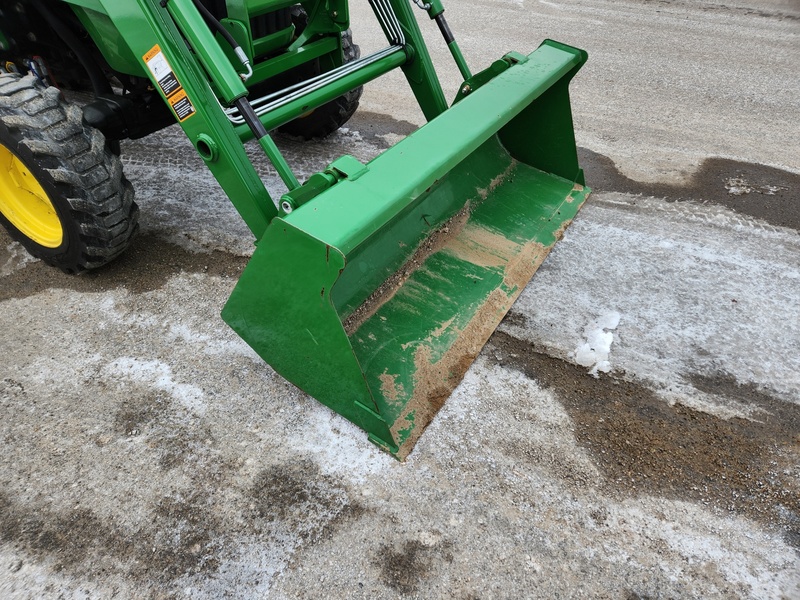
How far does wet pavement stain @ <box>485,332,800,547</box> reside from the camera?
197 centimetres

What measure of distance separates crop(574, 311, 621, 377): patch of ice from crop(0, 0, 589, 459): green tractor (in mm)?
379

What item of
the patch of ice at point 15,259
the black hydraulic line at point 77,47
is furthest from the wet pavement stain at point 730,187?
the patch of ice at point 15,259

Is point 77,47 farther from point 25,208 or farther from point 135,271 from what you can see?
point 135,271

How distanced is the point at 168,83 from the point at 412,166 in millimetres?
937

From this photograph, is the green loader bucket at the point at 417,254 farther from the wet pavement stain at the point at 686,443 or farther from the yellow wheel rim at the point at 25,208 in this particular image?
the yellow wheel rim at the point at 25,208

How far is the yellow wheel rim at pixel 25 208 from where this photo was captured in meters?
2.70

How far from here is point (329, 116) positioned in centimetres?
373

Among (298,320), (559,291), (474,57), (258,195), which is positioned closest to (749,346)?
(559,291)

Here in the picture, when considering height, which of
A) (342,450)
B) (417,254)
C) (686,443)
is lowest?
(686,443)

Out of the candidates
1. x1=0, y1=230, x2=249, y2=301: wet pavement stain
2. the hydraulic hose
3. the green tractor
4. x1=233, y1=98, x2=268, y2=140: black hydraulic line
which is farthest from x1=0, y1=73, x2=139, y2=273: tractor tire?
x1=233, y1=98, x2=268, y2=140: black hydraulic line

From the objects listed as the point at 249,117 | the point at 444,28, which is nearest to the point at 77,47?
the point at 249,117

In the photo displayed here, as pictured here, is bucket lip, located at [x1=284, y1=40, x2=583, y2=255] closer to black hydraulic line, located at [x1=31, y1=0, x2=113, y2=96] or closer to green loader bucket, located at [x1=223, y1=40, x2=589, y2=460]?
green loader bucket, located at [x1=223, y1=40, x2=589, y2=460]

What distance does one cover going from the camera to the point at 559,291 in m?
2.78

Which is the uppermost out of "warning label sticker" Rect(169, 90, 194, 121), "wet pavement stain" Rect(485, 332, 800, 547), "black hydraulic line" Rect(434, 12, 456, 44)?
"warning label sticker" Rect(169, 90, 194, 121)
